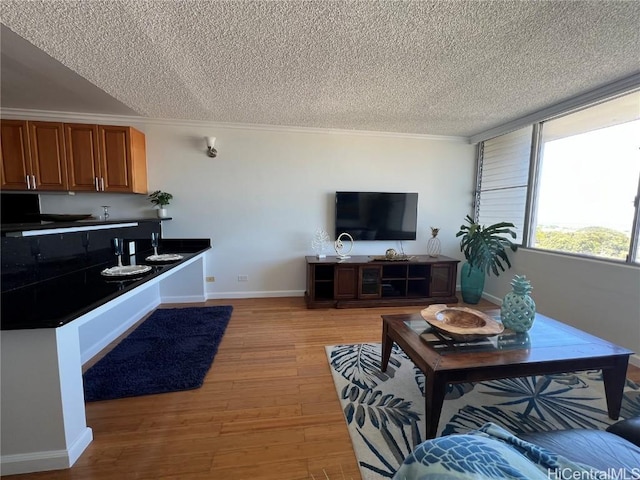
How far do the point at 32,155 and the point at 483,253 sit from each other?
5.45 m

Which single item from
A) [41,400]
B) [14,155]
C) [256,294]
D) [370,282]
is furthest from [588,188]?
[14,155]

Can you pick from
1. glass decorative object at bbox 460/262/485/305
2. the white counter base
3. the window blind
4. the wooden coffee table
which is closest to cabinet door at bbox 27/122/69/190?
the white counter base

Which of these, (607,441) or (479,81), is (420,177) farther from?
(607,441)

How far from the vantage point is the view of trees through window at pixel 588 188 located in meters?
2.22

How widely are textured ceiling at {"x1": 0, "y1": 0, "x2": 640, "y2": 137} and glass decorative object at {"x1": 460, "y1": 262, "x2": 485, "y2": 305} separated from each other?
1.99 meters

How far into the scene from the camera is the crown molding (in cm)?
301

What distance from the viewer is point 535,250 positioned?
3070 mm

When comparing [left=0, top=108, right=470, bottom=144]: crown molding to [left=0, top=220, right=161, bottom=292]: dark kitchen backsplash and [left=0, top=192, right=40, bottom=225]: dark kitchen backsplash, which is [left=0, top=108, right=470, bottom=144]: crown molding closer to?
[left=0, top=192, right=40, bottom=225]: dark kitchen backsplash

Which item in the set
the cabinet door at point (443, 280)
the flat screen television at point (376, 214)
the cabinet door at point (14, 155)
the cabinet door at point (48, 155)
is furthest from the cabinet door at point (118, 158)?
the cabinet door at point (443, 280)

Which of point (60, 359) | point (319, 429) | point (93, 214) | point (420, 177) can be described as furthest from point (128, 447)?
point (420, 177)

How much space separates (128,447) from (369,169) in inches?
143

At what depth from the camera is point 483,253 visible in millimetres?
3309

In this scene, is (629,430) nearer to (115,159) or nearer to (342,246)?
(342,246)

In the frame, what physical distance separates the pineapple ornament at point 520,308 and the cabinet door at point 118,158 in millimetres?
3876
